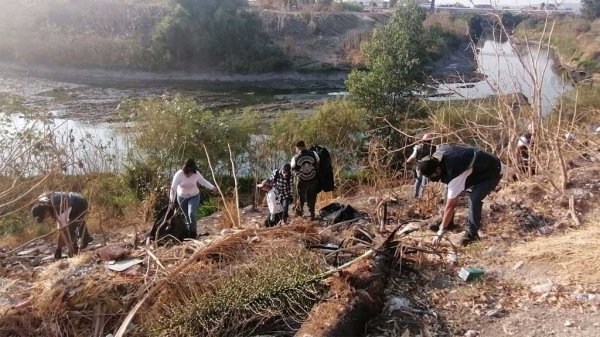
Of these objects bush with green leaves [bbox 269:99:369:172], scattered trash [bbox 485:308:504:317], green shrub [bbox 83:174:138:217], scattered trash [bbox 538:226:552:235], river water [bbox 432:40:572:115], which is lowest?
green shrub [bbox 83:174:138:217]

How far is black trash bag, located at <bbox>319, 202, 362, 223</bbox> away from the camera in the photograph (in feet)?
20.1

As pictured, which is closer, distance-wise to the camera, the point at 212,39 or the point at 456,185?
the point at 456,185

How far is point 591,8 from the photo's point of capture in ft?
130

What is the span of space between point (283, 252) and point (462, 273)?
147 cm

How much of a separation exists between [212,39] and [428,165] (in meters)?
28.9

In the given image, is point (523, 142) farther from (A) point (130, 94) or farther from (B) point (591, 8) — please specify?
(B) point (591, 8)

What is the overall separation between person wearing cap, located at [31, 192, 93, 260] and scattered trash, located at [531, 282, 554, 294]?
13.3 ft

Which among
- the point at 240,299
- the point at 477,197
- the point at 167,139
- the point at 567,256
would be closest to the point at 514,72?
the point at 477,197

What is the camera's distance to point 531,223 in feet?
16.8

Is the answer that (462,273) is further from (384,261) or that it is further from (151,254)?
(151,254)

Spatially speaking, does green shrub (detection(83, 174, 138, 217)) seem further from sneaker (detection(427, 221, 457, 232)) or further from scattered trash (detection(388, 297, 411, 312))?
scattered trash (detection(388, 297, 411, 312))

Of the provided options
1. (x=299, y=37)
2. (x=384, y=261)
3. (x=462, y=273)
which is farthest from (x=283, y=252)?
(x=299, y=37)

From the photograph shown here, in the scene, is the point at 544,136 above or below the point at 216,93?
above

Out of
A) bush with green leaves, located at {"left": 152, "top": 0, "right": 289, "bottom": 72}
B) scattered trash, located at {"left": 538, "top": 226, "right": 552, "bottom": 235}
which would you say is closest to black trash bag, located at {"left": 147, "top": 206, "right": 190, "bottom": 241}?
scattered trash, located at {"left": 538, "top": 226, "right": 552, "bottom": 235}
